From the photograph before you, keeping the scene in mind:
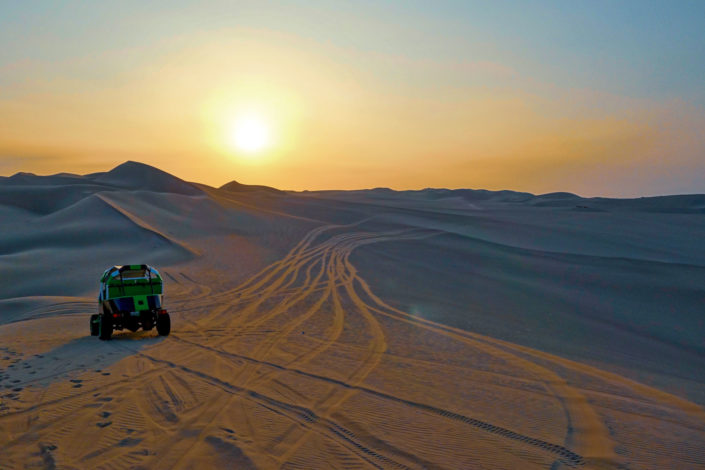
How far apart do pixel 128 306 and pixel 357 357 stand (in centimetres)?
522

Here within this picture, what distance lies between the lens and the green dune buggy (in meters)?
11.0

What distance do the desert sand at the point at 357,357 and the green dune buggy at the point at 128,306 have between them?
0.39 m

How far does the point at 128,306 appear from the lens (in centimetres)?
1116

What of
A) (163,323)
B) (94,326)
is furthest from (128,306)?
(94,326)

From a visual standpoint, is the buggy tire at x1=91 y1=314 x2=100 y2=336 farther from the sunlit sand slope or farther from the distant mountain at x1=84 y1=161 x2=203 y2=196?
the distant mountain at x1=84 y1=161 x2=203 y2=196

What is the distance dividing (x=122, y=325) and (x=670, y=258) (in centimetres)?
2482

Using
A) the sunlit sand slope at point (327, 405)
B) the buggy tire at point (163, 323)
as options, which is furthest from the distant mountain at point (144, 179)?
the sunlit sand slope at point (327, 405)

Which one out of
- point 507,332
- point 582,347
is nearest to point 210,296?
point 507,332

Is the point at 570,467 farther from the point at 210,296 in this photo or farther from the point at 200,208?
the point at 200,208

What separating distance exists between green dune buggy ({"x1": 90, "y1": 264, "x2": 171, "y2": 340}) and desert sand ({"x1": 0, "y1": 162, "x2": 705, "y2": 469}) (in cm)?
39

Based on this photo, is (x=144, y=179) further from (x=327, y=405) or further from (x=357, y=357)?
(x=327, y=405)

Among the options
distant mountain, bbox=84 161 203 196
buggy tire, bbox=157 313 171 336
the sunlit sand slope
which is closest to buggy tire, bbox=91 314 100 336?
the sunlit sand slope

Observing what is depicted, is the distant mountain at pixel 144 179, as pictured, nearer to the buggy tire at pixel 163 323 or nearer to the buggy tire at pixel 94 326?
the buggy tire at pixel 94 326

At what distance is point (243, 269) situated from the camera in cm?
2141
